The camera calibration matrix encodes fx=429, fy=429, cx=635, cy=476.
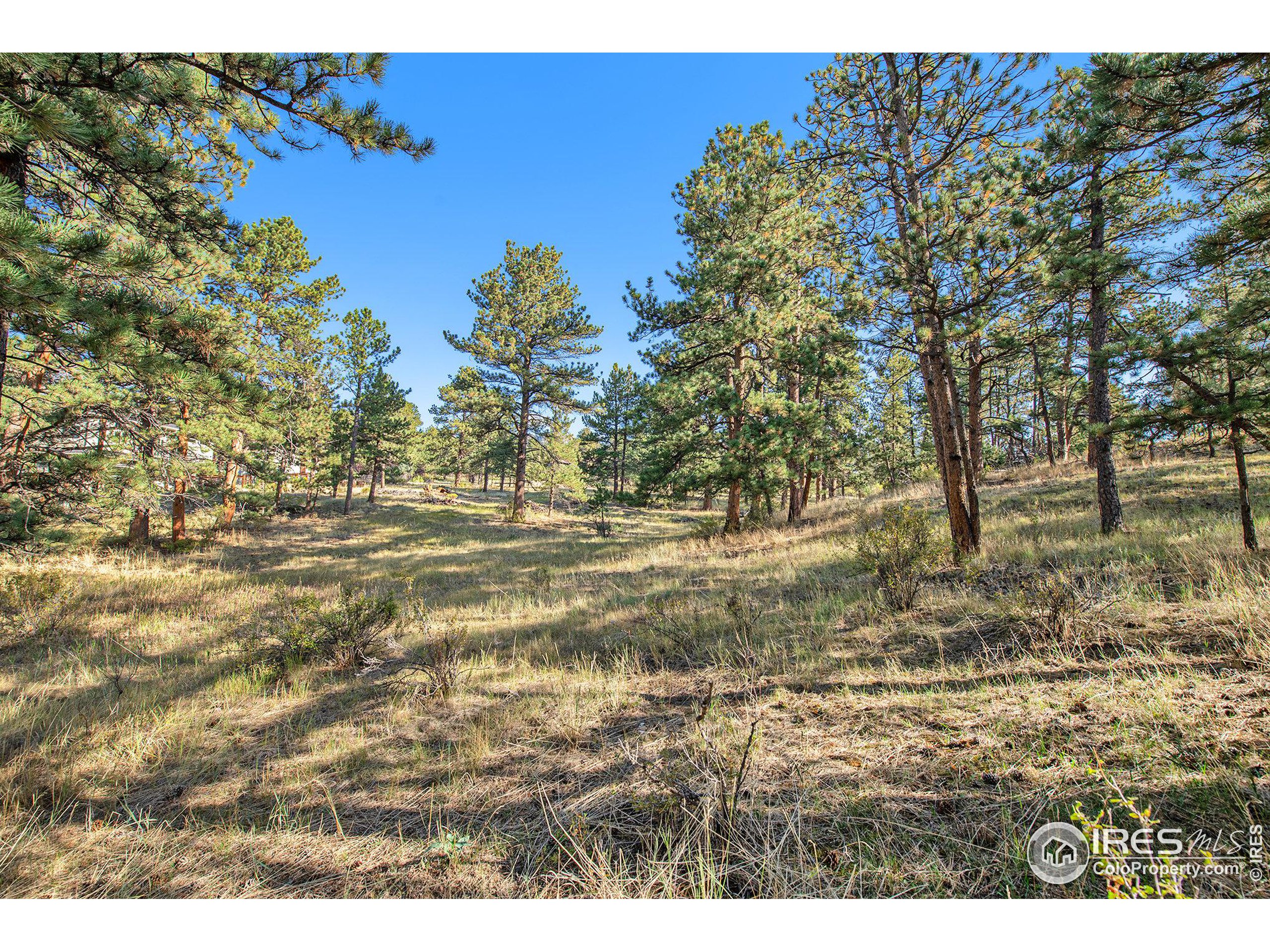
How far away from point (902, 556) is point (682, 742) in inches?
162

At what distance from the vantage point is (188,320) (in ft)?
13.9

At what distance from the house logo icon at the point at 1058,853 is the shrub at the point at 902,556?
3461 mm

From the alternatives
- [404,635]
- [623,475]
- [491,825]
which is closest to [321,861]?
[491,825]

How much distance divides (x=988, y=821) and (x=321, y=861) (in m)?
3.14

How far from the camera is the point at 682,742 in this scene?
2.87 metres

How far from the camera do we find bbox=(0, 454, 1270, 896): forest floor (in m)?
1.91

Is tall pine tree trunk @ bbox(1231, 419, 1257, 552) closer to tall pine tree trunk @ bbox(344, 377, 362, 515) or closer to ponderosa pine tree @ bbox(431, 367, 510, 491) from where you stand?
ponderosa pine tree @ bbox(431, 367, 510, 491)

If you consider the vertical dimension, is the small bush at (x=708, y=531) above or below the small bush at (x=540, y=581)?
above

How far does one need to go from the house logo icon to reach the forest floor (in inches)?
1.6

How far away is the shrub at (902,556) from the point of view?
512 centimetres

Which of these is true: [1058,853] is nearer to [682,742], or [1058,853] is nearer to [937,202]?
[682,742]

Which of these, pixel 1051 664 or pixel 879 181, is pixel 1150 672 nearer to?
pixel 1051 664

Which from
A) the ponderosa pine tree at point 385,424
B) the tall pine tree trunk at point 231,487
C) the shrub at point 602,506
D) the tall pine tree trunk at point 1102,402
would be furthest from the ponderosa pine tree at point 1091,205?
the ponderosa pine tree at point 385,424

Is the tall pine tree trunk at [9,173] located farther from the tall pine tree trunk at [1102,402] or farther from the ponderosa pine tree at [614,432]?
the ponderosa pine tree at [614,432]
